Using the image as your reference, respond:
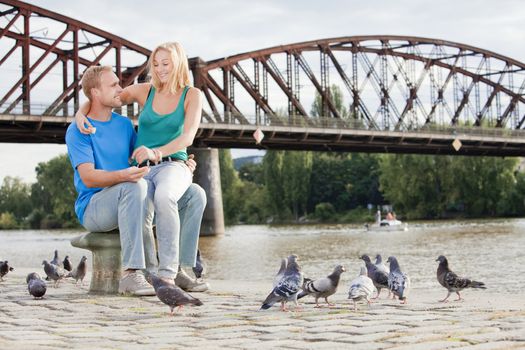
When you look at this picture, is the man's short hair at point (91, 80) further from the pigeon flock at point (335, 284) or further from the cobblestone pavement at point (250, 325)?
the pigeon flock at point (335, 284)

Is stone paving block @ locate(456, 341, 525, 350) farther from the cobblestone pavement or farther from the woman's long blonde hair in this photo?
the woman's long blonde hair

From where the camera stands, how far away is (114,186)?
329 inches

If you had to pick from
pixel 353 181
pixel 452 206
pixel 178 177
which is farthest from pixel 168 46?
pixel 353 181

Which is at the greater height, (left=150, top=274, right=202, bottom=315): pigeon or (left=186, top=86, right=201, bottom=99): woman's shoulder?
(left=186, top=86, right=201, bottom=99): woman's shoulder

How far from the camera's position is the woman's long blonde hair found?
864cm

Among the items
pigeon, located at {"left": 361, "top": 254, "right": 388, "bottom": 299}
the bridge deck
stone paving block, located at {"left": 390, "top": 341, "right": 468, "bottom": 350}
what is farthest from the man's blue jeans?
the bridge deck

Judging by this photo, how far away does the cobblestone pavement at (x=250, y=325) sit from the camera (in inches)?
237

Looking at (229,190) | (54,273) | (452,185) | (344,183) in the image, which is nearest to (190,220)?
(54,273)

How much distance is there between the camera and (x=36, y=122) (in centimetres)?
4903

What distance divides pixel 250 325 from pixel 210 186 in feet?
157

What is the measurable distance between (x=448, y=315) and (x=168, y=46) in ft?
11.7

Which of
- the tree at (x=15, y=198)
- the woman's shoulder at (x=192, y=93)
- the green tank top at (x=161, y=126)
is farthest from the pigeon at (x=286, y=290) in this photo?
the tree at (x=15, y=198)

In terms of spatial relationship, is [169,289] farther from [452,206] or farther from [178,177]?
[452,206]

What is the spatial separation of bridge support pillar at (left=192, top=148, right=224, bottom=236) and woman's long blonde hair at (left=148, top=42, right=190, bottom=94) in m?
45.3
